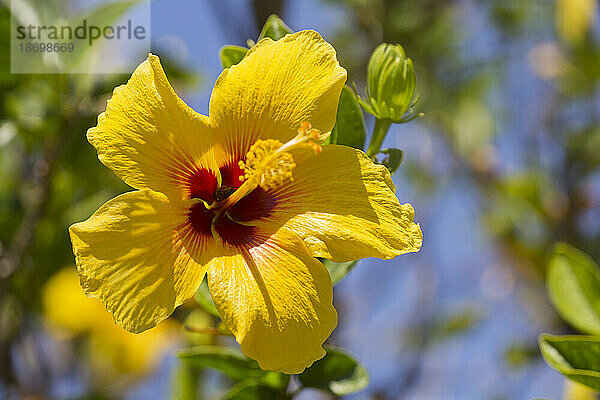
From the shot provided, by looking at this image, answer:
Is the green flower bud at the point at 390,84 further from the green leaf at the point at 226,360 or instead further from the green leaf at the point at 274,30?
the green leaf at the point at 226,360

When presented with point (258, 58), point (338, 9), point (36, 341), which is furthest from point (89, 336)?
point (258, 58)

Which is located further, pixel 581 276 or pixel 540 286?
pixel 540 286

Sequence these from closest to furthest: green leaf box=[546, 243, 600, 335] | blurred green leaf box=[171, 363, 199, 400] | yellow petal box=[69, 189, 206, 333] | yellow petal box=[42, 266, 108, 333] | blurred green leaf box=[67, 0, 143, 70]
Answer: yellow petal box=[69, 189, 206, 333] → green leaf box=[546, 243, 600, 335] → blurred green leaf box=[171, 363, 199, 400] → blurred green leaf box=[67, 0, 143, 70] → yellow petal box=[42, 266, 108, 333]

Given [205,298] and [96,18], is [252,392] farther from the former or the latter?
[96,18]

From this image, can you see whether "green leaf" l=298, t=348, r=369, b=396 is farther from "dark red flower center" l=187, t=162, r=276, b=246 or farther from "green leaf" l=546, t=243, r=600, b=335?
"green leaf" l=546, t=243, r=600, b=335

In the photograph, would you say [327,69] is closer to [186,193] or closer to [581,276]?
[186,193]

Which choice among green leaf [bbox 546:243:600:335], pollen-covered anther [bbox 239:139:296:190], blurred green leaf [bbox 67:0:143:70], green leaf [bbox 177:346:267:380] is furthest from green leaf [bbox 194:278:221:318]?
blurred green leaf [bbox 67:0:143:70]
